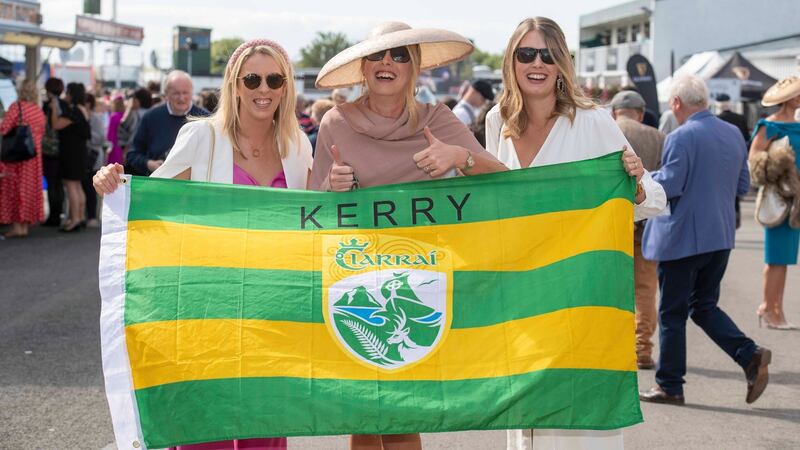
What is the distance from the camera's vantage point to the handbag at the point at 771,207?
32.2 ft

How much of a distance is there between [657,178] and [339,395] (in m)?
3.74

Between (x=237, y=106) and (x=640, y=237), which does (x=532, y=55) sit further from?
(x=640, y=237)

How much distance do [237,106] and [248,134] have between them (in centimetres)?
12

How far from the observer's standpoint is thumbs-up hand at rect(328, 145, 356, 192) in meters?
4.27

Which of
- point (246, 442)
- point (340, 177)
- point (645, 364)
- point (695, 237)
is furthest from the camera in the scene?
point (645, 364)

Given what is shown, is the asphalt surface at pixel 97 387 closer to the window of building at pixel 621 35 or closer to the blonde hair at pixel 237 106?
the blonde hair at pixel 237 106

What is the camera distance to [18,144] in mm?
14570

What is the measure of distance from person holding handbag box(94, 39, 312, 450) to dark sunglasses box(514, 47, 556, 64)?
0.90 meters

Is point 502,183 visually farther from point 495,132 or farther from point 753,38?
point 753,38

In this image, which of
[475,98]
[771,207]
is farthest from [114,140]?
[771,207]

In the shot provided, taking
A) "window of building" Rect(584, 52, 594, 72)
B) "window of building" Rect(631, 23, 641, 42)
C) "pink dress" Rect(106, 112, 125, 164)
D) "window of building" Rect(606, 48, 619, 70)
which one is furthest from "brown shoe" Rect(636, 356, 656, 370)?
"window of building" Rect(631, 23, 641, 42)

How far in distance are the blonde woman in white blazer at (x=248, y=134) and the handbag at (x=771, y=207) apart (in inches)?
242

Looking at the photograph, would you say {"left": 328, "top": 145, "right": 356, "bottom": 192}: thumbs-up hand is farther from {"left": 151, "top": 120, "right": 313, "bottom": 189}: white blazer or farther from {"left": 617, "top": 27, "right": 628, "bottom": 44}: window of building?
{"left": 617, "top": 27, "right": 628, "bottom": 44}: window of building

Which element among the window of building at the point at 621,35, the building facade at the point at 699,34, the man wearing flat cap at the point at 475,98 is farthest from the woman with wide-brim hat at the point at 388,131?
the window of building at the point at 621,35
